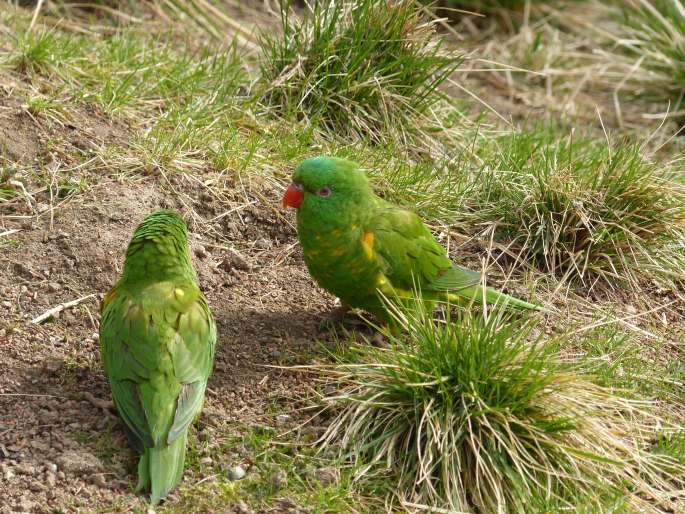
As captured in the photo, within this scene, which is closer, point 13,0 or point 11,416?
point 11,416

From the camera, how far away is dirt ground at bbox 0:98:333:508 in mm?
3467

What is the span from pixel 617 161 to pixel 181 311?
8.24 feet

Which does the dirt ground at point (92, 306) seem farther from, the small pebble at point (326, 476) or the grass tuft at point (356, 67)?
the grass tuft at point (356, 67)

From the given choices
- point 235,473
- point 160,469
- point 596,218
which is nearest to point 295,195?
point 235,473

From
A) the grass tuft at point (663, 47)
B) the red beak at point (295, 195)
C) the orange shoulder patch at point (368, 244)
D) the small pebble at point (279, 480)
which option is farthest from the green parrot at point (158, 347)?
the grass tuft at point (663, 47)

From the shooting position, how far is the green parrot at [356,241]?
409 cm

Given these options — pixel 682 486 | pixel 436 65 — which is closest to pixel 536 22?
pixel 436 65

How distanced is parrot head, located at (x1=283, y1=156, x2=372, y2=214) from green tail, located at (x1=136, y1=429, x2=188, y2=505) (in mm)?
1174

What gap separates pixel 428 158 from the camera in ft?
19.0

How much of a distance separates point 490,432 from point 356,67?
108 inches

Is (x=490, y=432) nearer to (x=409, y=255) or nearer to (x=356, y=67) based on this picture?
(x=409, y=255)

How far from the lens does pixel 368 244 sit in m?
4.15

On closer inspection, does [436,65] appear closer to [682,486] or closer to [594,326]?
[594,326]

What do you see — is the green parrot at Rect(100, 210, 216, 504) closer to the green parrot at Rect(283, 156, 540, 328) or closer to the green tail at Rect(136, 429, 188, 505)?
the green tail at Rect(136, 429, 188, 505)
